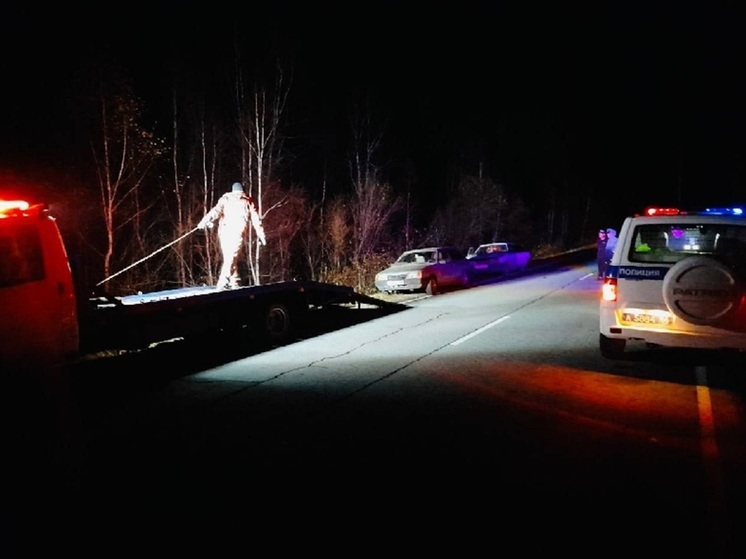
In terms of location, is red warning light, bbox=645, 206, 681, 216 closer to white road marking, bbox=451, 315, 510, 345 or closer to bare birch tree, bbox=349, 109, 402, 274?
white road marking, bbox=451, 315, 510, 345

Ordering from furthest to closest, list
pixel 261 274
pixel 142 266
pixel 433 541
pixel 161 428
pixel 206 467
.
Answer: pixel 261 274, pixel 142 266, pixel 161 428, pixel 206 467, pixel 433 541

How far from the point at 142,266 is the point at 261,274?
4.49 m

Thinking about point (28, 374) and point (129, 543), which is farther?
point (28, 374)

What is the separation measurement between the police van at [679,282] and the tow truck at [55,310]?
643 centimetres

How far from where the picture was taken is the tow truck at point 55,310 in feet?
23.8

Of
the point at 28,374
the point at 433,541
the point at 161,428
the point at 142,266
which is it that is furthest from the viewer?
the point at 142,266

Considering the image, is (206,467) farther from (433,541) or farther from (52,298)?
(52,298)

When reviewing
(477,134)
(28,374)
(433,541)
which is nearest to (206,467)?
(433,541)

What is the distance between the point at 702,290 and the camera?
7.72 m

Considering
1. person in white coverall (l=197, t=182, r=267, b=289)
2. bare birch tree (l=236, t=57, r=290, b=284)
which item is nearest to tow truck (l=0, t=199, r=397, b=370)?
person in white coverall (l=197, t=182, r=267, b=289)

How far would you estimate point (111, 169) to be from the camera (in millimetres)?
17969

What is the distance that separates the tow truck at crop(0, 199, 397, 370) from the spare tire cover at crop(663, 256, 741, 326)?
7103mm

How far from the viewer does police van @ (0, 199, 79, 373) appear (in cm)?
720

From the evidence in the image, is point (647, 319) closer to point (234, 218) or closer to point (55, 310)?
point (55, 310)
